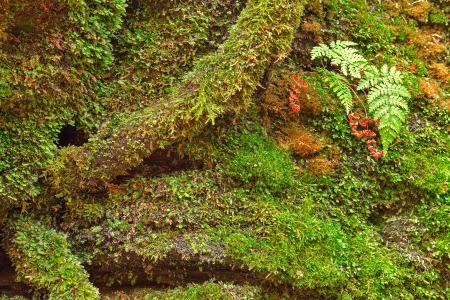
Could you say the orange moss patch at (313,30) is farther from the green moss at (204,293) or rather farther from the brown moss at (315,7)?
the green moss at (204,293)

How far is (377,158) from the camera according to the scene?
3.86 m

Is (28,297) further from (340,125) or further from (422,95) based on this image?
(422,95)

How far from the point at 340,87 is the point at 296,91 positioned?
1.21ft

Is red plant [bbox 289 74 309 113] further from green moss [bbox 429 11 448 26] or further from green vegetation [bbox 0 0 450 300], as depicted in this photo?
green moss [bbox 429 11 448 26]

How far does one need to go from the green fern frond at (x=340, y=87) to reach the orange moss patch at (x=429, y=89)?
2.33ft

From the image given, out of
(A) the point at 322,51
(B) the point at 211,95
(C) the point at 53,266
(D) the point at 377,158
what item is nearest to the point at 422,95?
(D) the point at 377,158

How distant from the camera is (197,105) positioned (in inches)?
127

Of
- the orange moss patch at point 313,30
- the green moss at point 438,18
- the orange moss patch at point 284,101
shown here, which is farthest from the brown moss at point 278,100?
the green moss at point 438,18

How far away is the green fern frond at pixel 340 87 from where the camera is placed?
12.3 feet

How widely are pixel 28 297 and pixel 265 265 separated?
5.60 ft

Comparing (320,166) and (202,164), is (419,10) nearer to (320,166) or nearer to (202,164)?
(320,166)

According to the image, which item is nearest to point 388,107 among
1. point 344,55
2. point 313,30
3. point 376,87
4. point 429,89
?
point 376,87

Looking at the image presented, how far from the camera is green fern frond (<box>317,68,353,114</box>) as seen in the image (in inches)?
148

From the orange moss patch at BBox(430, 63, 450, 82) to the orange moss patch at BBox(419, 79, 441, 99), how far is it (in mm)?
153
